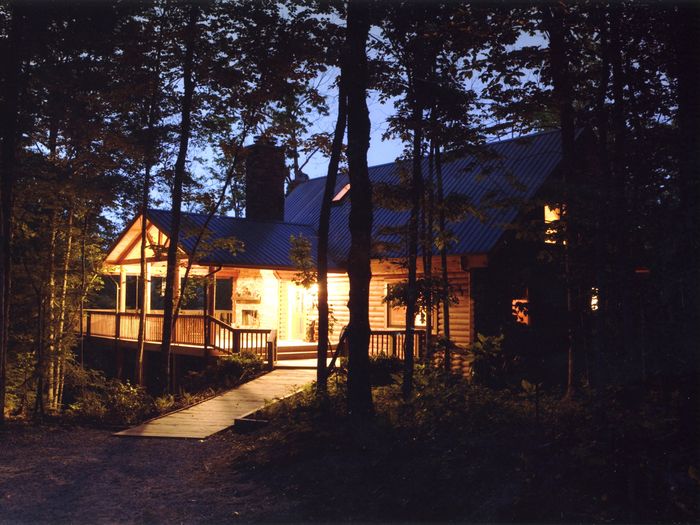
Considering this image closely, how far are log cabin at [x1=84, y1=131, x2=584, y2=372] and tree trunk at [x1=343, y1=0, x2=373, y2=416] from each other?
2935 mm

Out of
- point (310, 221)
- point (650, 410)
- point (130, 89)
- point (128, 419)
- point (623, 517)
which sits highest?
point (130, 89)

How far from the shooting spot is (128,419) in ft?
45.3

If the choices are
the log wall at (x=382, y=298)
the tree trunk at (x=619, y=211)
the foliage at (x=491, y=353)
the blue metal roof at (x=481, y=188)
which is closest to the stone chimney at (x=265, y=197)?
the blue metal roof at (x=481, y=188)

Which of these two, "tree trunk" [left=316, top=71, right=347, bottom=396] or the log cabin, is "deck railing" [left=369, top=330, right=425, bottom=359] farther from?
"tree trunk" [left=316, top=71, right=347, bottom=396]

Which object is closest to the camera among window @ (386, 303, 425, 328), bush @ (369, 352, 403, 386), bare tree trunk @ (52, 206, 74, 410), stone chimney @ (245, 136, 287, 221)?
bare tree trunk @ (52, 206, 74, 410)

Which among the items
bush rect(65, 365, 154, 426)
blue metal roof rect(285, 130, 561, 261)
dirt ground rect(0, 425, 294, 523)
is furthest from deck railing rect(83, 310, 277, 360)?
dirt ground rect(0, 425, 294, 523)

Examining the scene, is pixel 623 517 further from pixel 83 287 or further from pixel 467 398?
pixel 83 287

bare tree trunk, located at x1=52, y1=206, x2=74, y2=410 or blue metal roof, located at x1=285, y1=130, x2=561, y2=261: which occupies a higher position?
blue metal roof, located at x1=285, y1=130, x2=561, y2=261

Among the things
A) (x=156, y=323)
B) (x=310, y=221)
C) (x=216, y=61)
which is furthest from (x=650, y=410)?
(x=310, y=221)

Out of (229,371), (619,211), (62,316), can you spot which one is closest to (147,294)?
(62,316)

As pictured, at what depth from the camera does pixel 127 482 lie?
859 centimetres

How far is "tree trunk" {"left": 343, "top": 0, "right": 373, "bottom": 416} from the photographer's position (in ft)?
33.4

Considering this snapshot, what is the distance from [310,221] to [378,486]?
65.5ft

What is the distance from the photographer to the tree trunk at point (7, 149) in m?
12.2
